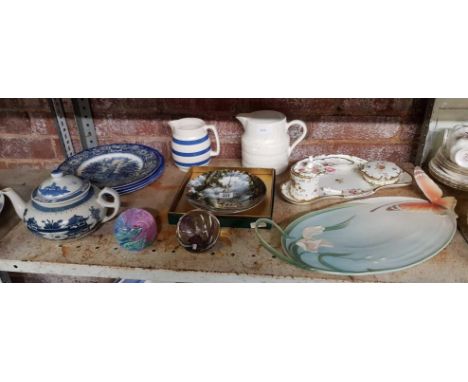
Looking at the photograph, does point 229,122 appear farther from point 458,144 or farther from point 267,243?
point 458,144

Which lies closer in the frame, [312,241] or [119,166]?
[312,241]

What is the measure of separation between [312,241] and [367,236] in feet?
0.39

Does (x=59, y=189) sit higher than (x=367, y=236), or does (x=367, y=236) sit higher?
(x=59, y=189)

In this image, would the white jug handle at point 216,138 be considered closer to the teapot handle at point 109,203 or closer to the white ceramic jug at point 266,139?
the white ceramic jug at point 266,139

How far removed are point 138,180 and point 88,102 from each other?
35 centimetres

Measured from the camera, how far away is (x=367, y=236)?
0.72 meters

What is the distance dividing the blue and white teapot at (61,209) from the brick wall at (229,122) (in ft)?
1.28

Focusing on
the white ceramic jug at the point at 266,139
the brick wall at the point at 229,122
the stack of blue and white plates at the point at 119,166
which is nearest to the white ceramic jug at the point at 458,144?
the brick wall at the point at 229,122

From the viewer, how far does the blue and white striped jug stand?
36.6 inches

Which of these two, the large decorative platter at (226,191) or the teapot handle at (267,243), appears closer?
the teapot handle at (267,243)

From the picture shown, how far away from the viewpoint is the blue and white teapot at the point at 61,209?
0.68 metres

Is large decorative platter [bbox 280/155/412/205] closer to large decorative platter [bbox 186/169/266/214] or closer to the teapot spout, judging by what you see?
large decorative platter [bbox 186/169/266/214]

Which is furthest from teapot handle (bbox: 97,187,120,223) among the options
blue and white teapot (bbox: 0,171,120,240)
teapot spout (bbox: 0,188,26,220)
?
teapot spout (bbox: 0,188,26,220)

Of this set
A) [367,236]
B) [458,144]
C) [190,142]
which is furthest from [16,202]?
[458,144]
